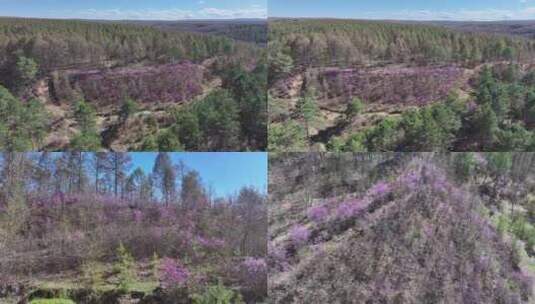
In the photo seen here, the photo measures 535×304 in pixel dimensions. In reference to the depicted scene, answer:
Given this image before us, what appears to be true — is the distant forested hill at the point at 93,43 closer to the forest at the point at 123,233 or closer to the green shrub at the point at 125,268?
the forest at the point at 123,233

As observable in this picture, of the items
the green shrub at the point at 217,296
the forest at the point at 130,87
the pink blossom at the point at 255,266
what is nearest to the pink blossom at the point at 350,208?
the pink blossom at the point at 255,266

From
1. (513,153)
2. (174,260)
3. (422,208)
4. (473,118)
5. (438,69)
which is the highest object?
(438,69)

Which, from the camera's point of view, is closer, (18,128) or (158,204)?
(18,128)

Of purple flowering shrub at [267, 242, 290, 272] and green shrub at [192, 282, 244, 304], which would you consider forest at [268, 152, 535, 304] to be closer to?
purple flowering shrub at [267, 242, 290, 272]

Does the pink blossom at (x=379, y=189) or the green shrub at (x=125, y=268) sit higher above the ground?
the pink blossom at (x=379, y=189)

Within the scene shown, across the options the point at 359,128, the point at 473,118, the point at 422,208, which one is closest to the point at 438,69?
the point at 473,118

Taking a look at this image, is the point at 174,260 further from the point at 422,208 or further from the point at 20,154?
the point at 422,208
